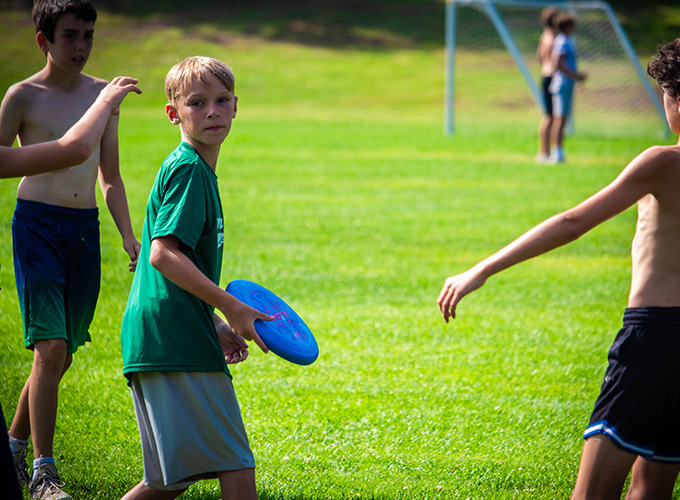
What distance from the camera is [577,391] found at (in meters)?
4.89

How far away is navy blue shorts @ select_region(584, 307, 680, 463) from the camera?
8.36 ft

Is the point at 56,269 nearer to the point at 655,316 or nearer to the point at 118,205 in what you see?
the point at 118,205

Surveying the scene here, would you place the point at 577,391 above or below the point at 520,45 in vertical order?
below

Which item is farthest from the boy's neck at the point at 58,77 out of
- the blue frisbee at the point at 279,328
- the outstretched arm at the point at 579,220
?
the outstretched arm at the point at 579,220

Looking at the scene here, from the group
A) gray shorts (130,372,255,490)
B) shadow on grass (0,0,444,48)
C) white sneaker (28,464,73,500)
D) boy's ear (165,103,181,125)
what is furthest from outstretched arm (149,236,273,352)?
shadow on grass (0,0,444,48)

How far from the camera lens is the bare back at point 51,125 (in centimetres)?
361

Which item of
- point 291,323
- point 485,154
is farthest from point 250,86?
point 291,323

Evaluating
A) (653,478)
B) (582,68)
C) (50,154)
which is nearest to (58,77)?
(50,154)

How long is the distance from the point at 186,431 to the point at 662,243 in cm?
A: 158

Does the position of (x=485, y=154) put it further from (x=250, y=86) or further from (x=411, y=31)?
(x=411, y=31)

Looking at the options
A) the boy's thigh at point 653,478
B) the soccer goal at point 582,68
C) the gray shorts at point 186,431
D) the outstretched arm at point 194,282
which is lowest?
the boy's thigh at point 653,478

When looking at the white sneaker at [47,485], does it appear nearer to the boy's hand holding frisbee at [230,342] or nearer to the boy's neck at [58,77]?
the boy's hand holding frisbee at [230,342]

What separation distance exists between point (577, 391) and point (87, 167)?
2.98 metres

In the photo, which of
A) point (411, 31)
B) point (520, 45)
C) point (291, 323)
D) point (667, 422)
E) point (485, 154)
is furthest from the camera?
point (411, 31)
